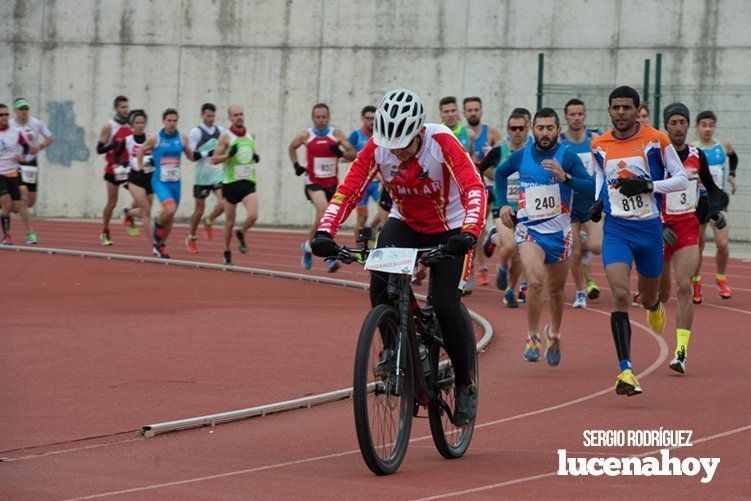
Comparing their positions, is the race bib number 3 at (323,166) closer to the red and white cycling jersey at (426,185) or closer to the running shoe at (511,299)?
the running shoe at (511,299)

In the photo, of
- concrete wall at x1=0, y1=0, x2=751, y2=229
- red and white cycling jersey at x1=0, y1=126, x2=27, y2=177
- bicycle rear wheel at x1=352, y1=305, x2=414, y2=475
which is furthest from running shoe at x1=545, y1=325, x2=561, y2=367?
concrete wall at x1=0, y1=0, x2=751, y2=229

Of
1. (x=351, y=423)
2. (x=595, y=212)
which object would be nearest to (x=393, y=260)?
(x=351, y=423)

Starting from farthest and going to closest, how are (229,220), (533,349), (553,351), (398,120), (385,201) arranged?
(229,220)
(385,201)
(533,349)
(553,351)
(398,120)

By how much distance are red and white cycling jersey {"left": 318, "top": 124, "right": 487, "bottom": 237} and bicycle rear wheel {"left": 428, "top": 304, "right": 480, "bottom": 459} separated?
0.58m

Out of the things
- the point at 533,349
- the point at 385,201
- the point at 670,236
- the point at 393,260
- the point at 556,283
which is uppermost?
the point at 385,201

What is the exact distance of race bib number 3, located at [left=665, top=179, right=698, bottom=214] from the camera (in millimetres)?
11883

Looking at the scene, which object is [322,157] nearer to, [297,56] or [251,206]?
[251,206]

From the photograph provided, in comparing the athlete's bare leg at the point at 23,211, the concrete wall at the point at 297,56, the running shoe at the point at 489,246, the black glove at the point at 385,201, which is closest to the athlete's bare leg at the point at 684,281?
the running shoe at the point at 489,246

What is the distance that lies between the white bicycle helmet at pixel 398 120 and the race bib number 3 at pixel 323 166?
13426 millimetres

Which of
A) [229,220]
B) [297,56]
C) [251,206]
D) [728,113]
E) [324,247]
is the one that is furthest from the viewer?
[297,56]

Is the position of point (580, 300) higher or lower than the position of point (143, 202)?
lower

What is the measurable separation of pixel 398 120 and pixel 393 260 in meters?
0.79

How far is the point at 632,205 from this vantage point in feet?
34.1

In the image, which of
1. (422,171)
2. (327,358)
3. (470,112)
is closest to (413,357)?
(422,171)
